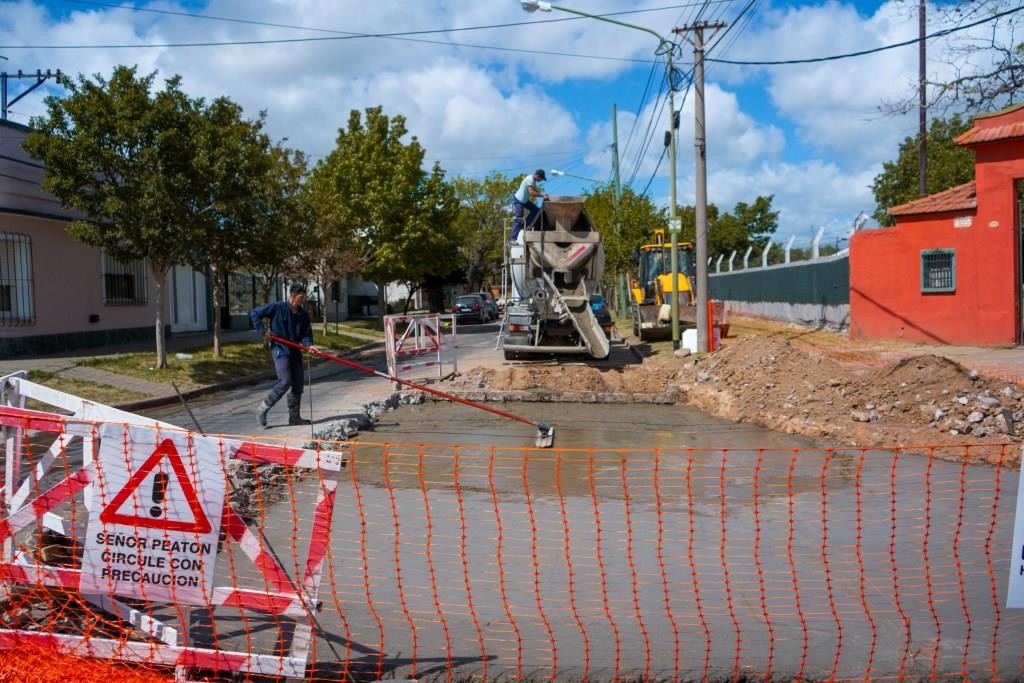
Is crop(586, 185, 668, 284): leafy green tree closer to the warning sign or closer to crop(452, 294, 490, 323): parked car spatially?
crop(452, 294, 490, 323): parked car

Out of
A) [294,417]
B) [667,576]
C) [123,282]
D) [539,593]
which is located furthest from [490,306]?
[539,593]

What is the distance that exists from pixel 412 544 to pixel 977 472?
5917mm

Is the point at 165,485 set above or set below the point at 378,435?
above

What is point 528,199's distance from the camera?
1761 centimetres

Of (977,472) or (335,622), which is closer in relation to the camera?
(335,622)

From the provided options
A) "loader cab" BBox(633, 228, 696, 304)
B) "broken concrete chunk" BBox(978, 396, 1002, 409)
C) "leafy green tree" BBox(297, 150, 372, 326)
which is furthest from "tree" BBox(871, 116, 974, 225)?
"broken concrete chunk" BBox(978, 396, 1002, 409)

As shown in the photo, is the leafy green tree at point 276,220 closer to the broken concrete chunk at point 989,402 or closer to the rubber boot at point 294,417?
the rubber boot at point 294,417

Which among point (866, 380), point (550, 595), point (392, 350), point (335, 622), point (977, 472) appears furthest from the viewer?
point (392, 350)

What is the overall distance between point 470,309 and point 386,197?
831 centimetres

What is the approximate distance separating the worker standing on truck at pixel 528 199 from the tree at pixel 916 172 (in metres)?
23.6

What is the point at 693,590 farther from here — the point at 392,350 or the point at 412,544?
the point at 392,350

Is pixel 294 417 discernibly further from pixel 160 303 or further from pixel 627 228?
pixel 627 228

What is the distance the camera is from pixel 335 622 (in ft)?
15.5

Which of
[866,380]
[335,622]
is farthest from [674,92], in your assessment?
[335,622]
